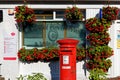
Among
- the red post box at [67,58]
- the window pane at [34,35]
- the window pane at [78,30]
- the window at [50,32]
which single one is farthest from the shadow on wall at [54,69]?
the red post box at [67,58]

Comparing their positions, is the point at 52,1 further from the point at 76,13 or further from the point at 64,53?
the point at 64,53

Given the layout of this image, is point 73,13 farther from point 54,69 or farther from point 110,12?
point 54,69

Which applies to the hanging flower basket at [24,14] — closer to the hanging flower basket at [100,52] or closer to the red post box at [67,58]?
the hanging flower basket at [100,52]

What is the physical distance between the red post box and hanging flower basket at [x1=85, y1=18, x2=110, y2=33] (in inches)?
93.8

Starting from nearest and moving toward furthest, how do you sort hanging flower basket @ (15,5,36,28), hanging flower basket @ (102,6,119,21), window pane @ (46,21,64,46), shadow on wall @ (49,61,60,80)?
hanging flower basket @ (102,6,119,21)
hanging flower basket @ (15,5,36,28)
shadow on wall @ (49,61,60,80)
window pane @ (46,21,64,46)

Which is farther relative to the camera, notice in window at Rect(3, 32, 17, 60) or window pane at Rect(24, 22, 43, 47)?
window pane at Rect(24, 22, 43, 47)

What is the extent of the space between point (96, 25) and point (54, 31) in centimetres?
171

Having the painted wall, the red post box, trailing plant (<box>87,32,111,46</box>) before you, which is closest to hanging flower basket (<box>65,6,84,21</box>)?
the painted wall

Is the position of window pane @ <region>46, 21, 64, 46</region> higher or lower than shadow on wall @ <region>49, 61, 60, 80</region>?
higher

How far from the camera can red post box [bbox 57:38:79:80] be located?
51.1 feet

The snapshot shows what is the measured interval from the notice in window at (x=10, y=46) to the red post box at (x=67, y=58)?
10.3 ft

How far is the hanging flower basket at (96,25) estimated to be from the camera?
17.9 metres

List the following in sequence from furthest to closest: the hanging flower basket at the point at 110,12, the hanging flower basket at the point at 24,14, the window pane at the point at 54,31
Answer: the window pane at the point at 54,31 < the hanging flower basket at the point at 24,14 < the hanging flower basket at the point at 110,12

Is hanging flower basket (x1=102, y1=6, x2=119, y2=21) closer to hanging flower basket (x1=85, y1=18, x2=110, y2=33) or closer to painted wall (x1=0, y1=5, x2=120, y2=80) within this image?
hanging flower basket (x1=85, y1=18, x2=110, y2=33)
